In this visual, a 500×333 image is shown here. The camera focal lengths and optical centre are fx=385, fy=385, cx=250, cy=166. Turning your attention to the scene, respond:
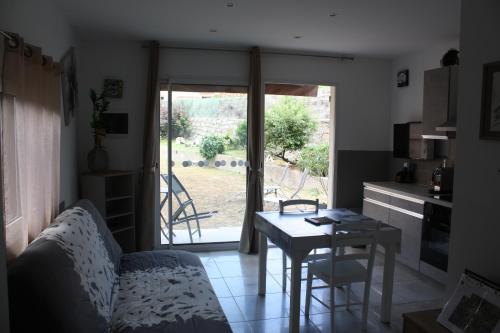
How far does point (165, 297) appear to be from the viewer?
93.6 inches

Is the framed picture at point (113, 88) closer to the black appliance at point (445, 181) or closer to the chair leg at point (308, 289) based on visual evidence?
the chair leg at point (308, 289)

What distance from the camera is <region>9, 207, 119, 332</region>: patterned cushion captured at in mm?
1612

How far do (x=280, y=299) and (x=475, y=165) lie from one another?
6.66 ft

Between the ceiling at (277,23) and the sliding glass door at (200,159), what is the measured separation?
648mm

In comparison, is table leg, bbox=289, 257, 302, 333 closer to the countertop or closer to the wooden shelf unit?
the countertop

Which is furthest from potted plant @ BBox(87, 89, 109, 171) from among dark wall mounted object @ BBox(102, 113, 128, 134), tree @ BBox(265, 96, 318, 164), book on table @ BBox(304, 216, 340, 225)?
tree @ BBox(265, 96, 318, 164)

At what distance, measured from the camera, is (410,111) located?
4.74 m

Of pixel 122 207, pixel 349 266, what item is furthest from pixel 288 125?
pixel 349 266

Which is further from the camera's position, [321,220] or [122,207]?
[122,207]

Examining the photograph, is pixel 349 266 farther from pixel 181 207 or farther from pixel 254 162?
pixel 181 207

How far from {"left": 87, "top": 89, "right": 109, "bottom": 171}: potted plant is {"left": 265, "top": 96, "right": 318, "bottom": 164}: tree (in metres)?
4.43

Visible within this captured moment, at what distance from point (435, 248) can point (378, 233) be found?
50.6 inches

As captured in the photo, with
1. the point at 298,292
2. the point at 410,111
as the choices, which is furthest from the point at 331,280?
the point at 410,111

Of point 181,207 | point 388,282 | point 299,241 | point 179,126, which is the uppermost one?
point 179,126
